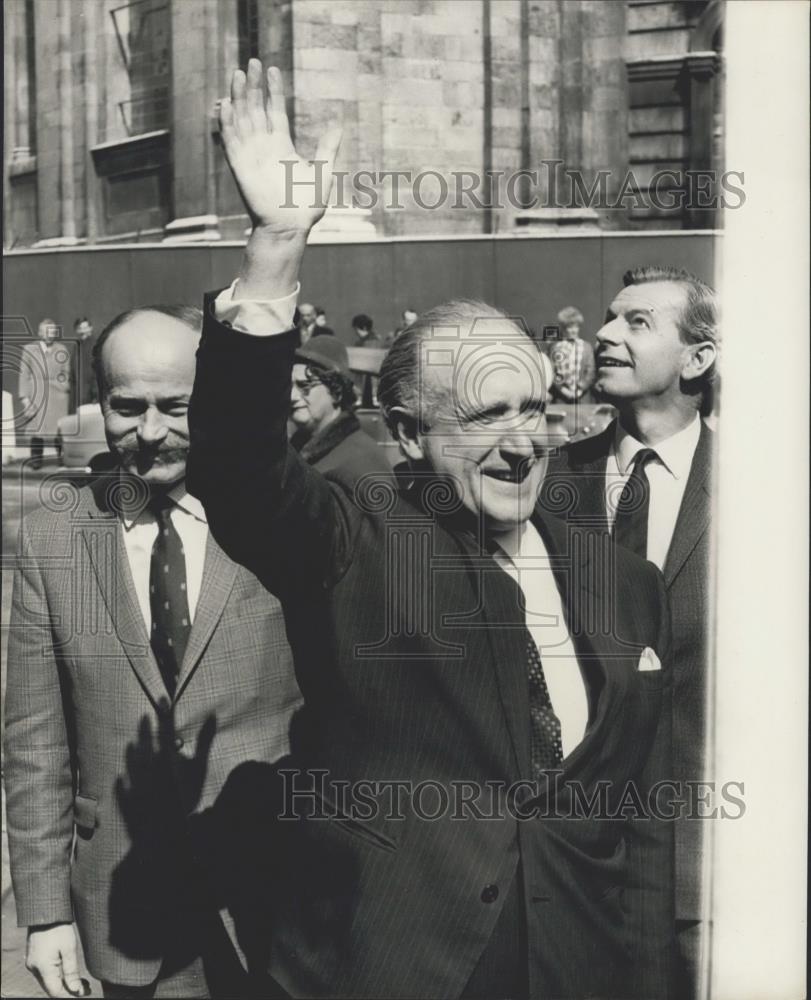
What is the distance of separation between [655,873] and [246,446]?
1.17m

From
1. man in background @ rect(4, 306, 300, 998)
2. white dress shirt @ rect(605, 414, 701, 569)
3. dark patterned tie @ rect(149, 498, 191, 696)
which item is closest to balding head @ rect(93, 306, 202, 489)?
man in background @ rect(4, 306, 300, 998)

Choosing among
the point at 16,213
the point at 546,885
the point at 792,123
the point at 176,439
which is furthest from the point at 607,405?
the point at 16,213

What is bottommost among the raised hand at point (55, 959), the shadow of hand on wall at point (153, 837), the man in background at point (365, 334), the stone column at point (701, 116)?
the raised hand at point (55, 959)

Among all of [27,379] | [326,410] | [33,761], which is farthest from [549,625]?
[27,379]

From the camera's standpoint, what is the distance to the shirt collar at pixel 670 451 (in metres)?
2.80

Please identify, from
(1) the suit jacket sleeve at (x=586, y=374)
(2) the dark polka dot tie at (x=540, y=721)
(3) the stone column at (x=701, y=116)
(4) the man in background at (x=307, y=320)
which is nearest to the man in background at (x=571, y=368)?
(1) the suit jacket sleeve at (x=586, y=374)

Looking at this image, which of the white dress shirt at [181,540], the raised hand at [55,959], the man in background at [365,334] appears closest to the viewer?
the raised hand at [55,959]

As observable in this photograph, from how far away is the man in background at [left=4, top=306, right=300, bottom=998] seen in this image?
2627 millimetres

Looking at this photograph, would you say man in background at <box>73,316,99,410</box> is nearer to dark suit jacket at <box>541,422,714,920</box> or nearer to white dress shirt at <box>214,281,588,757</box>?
dark suit jacket at <box>541,422,714,920</box>

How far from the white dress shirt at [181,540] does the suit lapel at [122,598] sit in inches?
0.6

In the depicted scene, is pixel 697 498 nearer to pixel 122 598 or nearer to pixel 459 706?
pixel 459 706

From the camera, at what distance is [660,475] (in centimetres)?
280

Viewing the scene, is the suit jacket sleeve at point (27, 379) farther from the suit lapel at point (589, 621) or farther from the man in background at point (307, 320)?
the suit lapel at point (589, 621)

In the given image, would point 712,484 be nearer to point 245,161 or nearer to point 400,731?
point 400,731
